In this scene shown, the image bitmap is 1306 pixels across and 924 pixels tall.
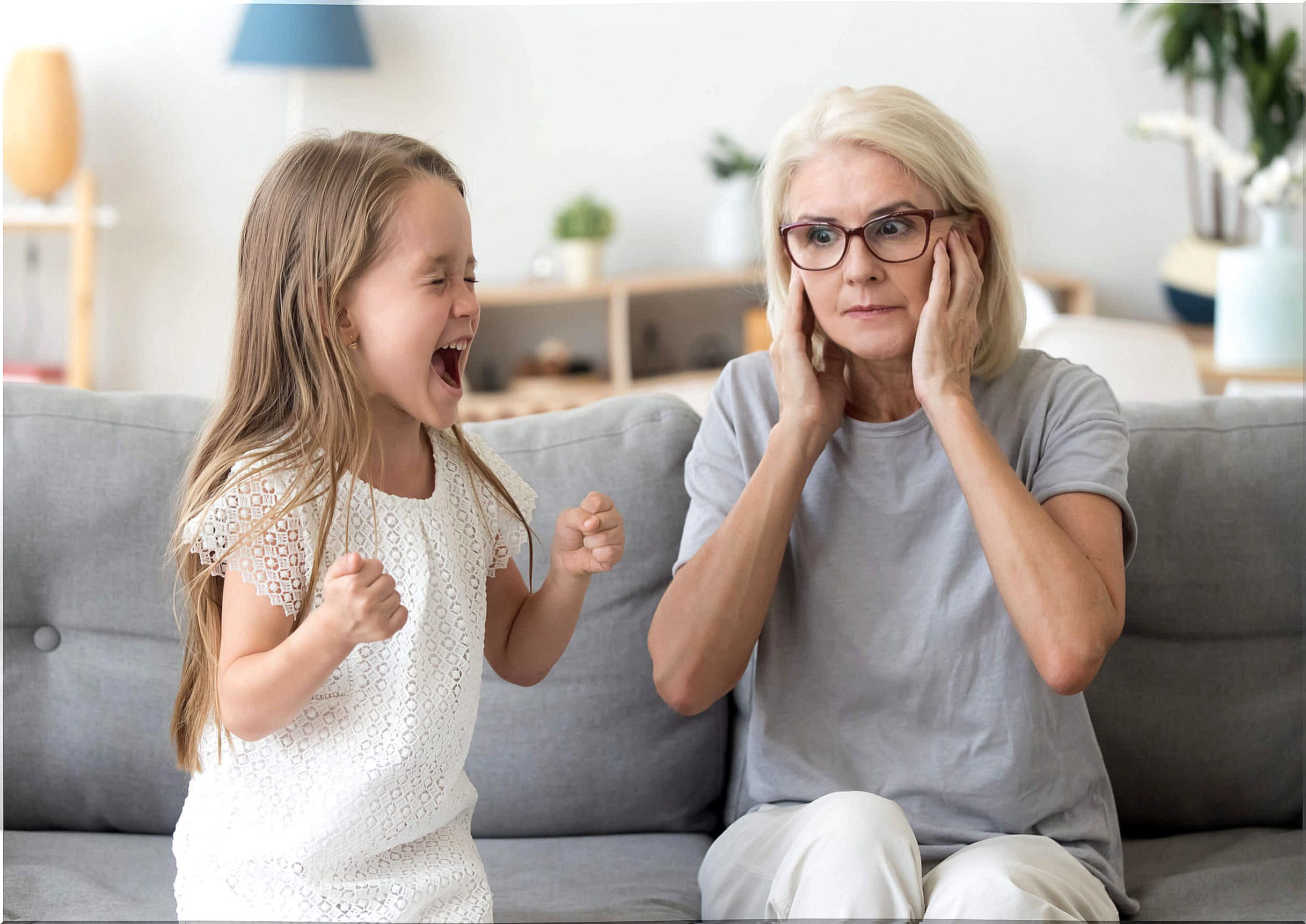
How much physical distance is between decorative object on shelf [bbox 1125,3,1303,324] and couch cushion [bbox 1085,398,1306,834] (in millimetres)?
1921

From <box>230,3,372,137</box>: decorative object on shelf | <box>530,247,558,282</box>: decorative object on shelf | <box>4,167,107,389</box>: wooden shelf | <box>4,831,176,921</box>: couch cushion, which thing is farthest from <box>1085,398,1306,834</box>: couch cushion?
<box>4,167,107,389</box>: wooden shelf

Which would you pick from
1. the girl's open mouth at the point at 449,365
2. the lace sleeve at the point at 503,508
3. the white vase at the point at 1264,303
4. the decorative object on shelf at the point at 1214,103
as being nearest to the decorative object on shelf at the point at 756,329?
the decorative object on shelf at the point at 1214,103

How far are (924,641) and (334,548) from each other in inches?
23.5

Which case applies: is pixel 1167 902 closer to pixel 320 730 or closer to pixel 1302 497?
pixel 1302 497

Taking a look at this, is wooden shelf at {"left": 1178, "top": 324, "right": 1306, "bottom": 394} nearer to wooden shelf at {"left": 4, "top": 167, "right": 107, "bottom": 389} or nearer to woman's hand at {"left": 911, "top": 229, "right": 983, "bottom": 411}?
woman's hand at {"left": 911, "top": 229, "right": 983, "bottom": 411}

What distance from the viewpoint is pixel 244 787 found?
1.05 metres

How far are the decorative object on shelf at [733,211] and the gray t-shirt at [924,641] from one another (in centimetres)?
308

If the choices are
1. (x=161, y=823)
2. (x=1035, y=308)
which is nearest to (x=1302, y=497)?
(x=161, y=823)

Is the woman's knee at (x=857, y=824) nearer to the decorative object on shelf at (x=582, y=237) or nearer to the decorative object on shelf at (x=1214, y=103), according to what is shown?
the decorative object on shelf at (x=1214, y=103)

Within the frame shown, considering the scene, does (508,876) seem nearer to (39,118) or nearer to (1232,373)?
(1232,373)

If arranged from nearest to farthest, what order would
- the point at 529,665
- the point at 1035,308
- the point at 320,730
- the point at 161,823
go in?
the point at 320,730 < the point at 529,665 < the point at 161,823 < the point at 1035,308

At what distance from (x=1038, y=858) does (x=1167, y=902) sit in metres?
0.26

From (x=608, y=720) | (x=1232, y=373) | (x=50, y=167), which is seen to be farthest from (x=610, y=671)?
(x=50, y=167)

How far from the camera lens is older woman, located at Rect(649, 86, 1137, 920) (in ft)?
3.89
